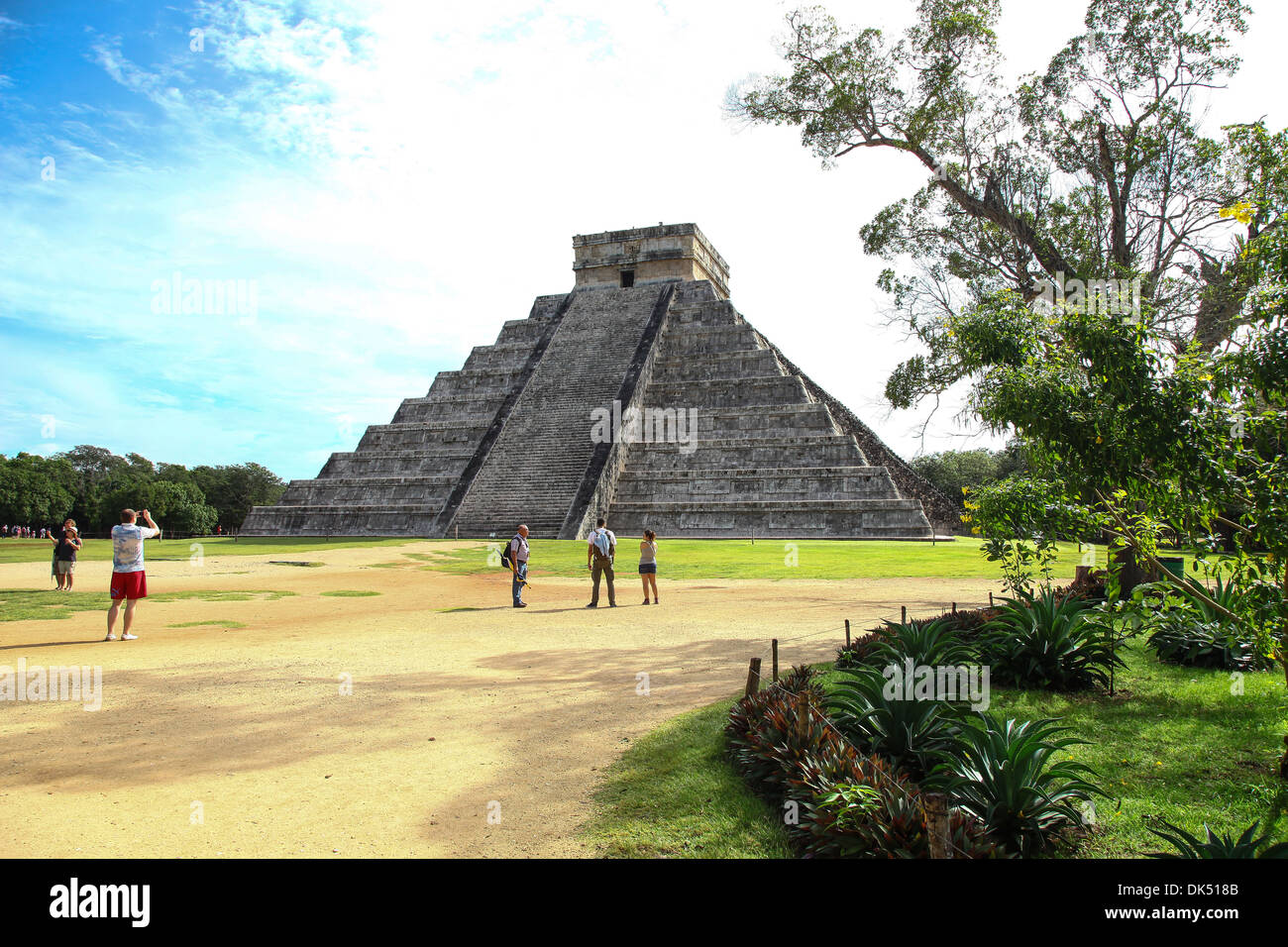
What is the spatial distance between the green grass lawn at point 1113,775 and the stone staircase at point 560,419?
2105 centimetres

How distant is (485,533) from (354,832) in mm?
23578

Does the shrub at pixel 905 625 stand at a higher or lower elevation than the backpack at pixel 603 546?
lower

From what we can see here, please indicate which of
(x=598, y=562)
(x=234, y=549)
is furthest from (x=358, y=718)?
(x=234, y=549)

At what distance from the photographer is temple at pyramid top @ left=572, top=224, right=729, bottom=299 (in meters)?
39.7

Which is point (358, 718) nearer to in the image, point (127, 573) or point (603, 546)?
point (127, 573)

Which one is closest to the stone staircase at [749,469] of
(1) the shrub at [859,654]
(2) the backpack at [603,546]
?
(2) the backpack at [603,546]

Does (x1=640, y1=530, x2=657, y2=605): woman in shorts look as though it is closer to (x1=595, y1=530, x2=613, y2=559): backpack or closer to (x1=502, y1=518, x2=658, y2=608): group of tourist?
(x1=502, y1=518, x2=658, y2=608): group of tourist

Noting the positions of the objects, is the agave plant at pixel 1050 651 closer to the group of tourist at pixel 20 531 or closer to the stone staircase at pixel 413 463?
the stone staircase at pixel 413 463

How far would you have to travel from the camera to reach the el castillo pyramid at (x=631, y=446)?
27016mm

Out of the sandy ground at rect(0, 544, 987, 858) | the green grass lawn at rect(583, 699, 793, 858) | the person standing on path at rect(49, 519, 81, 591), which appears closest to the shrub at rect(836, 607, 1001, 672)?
the sandy ground at rect(0, 544, 987, 858)

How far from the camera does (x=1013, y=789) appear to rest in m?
3.85

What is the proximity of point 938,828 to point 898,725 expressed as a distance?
5.79 feet
